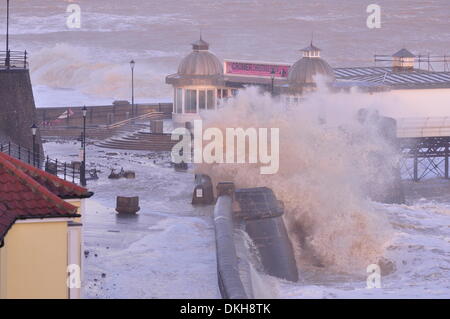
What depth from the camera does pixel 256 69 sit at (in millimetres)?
47750

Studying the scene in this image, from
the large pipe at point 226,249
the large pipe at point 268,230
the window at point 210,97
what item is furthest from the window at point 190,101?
the large pipe at point 268,230

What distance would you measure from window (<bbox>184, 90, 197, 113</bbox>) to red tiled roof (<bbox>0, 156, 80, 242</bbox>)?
105ft

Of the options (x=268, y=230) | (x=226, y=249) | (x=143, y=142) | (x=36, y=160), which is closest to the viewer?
(x=226, y=249)

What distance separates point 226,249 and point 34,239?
24.0 ft

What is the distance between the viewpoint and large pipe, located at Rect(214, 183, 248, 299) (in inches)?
742

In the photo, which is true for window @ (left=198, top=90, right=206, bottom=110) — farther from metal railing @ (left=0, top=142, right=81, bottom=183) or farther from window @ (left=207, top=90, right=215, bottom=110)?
metal railing @ (left=0, top=142, right=81, bottom=183)

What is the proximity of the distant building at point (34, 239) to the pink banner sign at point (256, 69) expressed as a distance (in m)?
31.4

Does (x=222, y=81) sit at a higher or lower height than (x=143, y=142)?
higher

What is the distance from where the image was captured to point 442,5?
144000 mm

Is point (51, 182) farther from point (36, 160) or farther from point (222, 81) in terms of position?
point (222, 81)

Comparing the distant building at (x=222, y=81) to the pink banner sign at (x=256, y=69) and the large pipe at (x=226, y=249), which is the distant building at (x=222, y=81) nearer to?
→ the pink banner sign at (x=256, y=69)

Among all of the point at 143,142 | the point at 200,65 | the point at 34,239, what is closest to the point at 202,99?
the point at 200,65

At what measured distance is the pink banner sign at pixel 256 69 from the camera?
154 ft

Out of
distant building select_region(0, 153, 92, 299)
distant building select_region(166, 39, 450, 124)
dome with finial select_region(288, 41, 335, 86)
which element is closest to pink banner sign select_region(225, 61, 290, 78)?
distant building select_region(166, 39, 450, 124)
